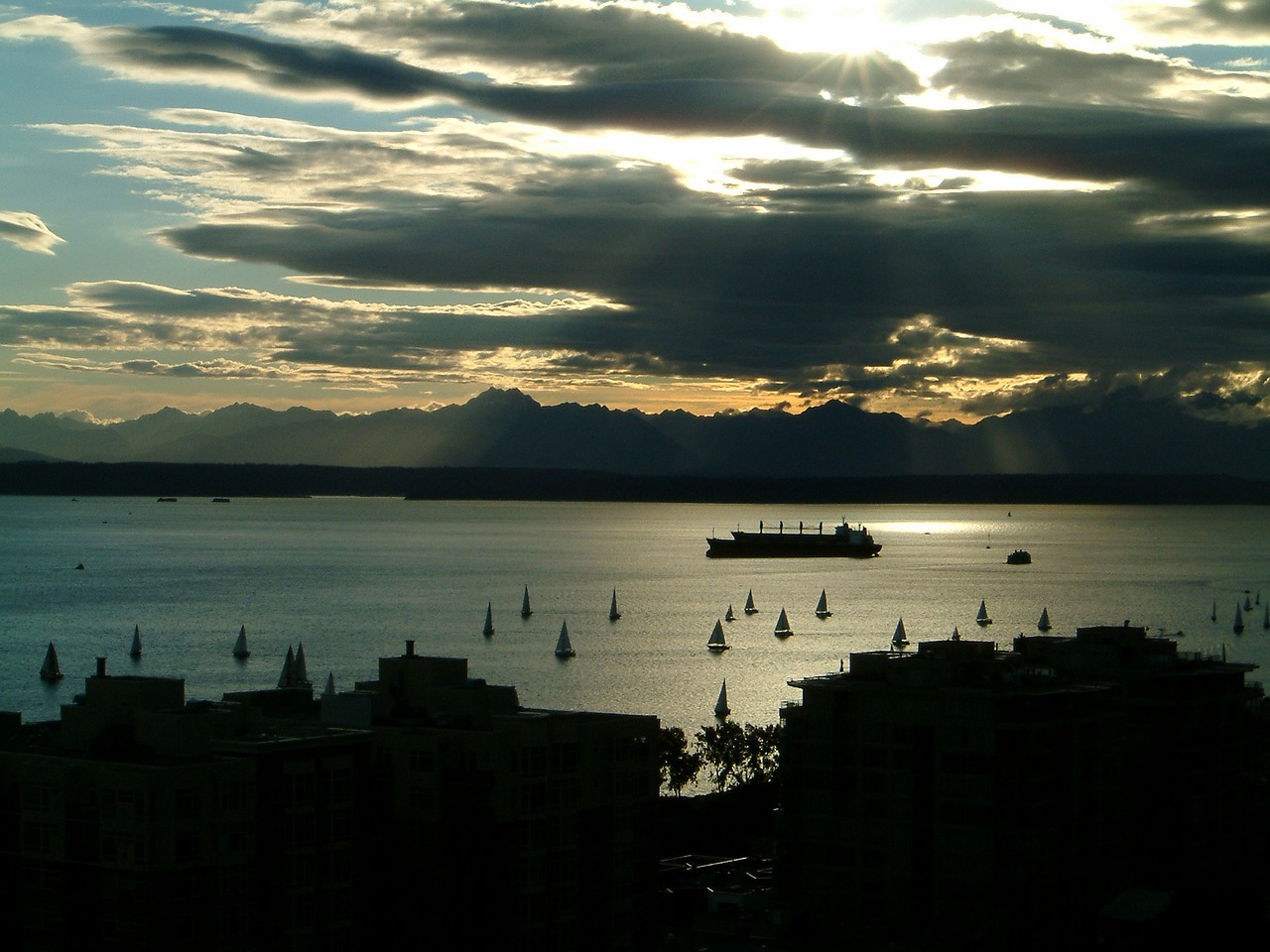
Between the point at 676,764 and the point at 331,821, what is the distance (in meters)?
30.8

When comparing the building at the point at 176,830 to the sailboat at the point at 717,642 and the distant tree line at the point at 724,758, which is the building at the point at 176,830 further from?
the sailboat at the point at 717,642

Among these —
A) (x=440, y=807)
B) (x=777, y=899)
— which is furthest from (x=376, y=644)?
(x=440, y=807)

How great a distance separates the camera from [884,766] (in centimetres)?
3734

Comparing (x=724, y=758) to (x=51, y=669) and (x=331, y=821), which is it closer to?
(x=331, y=821)

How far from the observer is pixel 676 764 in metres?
58.2

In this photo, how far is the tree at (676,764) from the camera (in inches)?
2293

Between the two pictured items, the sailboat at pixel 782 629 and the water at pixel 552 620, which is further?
the sailboat at pixel 782 629

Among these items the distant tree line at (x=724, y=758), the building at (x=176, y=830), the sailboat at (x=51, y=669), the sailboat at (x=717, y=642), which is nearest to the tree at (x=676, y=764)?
the distant tree line at (x=724, y=758)

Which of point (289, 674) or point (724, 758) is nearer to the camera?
point (724, 758)

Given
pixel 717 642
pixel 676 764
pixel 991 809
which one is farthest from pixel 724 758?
pixel 717 642

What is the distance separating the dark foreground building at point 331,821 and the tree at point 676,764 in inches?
970

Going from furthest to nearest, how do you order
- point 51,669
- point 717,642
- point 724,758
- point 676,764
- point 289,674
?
1. point 717,642
2. point 51,669
3. point 289,674
4. point 724,758
5. point 676,764

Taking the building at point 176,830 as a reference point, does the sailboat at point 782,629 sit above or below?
below

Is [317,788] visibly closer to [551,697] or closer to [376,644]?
[551,697]
